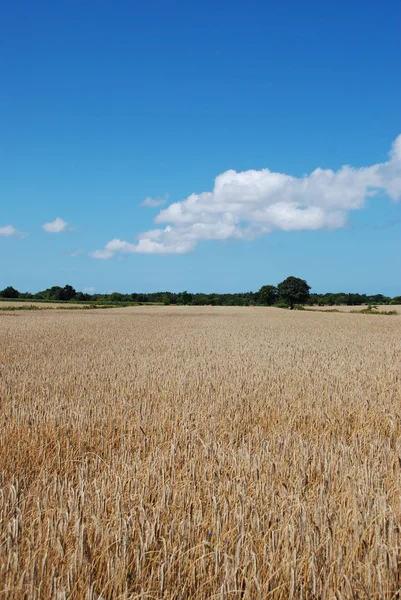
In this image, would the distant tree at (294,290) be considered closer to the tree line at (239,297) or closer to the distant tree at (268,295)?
the tree line at (239,297)

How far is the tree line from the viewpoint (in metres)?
94.8

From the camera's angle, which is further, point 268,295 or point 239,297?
point 239,297

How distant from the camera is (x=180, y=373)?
9016 millimetres

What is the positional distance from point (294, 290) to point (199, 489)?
9258cm

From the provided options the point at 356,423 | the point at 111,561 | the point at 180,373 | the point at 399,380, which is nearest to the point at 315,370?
the point at 399,380

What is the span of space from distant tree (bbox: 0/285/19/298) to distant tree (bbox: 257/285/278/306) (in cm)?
6186

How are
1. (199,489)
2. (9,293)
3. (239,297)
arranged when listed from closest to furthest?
(199,489), (9,293), (239,297)

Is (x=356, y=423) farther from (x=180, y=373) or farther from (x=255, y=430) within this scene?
(x=180, y=373)

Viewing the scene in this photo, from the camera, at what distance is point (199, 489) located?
3.46 m

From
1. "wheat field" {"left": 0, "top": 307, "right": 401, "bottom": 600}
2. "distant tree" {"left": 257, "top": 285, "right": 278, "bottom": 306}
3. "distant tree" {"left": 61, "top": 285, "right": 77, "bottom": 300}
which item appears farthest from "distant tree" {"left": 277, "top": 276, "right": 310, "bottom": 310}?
"wheat field" {"left": 0, "top": 307, "right": 401, "bottom": 600}

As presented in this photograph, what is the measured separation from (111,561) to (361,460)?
2.92 m

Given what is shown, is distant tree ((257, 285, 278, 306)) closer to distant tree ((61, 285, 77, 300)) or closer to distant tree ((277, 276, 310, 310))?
distant tree ((277, 276, 310, 310))

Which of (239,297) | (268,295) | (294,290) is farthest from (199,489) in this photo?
(239,297)

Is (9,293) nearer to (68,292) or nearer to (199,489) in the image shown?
(68,292)
